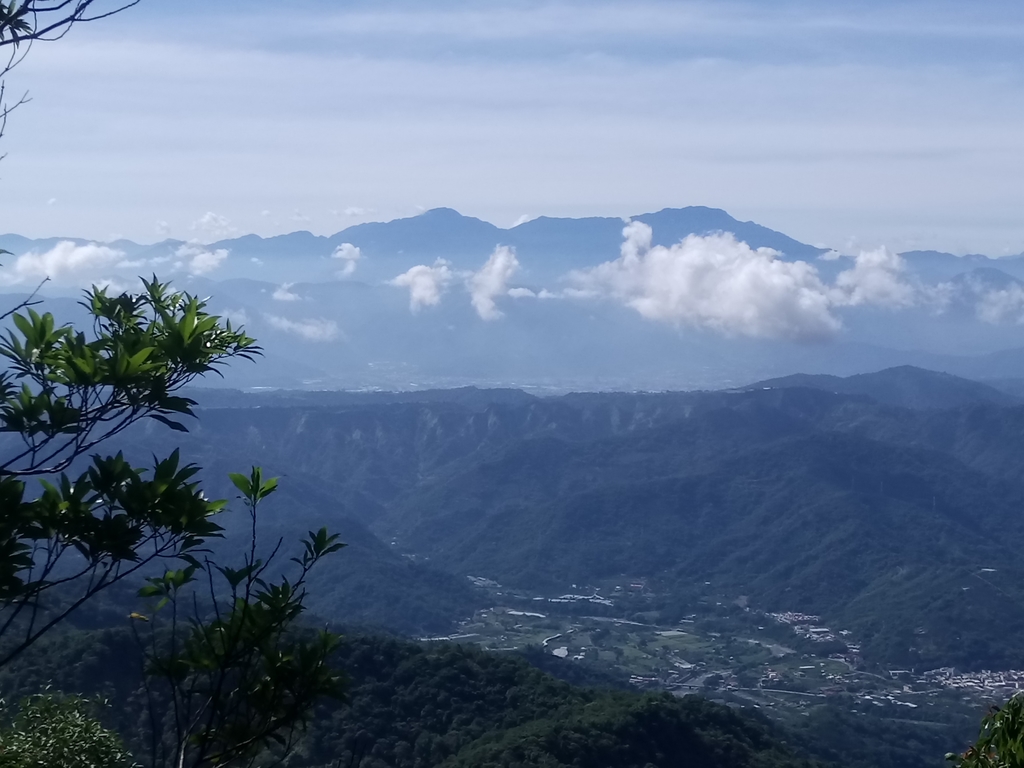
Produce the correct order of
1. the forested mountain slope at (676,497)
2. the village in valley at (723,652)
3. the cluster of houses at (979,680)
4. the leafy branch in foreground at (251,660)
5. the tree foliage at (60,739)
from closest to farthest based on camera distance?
the leafy branch in foreground at (251,660) → the tree foliage at (60,739) → the village in valley at (723,652) → the cluster of houses at (979,680) → the forested mountain slope at (676,497)

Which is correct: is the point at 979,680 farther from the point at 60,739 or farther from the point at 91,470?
the point at 91,470

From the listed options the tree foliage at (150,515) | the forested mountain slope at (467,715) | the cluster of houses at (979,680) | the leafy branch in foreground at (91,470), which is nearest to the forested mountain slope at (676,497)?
the cluster of houses at (979,680)

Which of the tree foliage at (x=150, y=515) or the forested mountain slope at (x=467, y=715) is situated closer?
the tree foliage at (x=150, y=515)

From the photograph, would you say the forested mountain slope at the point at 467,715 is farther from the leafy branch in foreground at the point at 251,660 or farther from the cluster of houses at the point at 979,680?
the cluster of houses at the point at 979,680

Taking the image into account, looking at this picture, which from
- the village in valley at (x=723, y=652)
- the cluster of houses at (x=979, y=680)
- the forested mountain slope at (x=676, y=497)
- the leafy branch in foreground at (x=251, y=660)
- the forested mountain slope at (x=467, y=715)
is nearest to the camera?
the leafy branch in foreground at (x=251, y=660)

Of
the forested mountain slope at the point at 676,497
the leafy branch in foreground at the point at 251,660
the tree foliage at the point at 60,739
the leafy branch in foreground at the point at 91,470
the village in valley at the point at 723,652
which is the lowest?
the village in valley at the point at 723,652

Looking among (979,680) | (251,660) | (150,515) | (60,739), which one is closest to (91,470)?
(150,515)

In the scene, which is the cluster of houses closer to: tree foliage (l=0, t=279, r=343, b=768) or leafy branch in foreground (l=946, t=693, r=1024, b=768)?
leafy branch in foreground (l=946, t=693, r=1024, b=768)

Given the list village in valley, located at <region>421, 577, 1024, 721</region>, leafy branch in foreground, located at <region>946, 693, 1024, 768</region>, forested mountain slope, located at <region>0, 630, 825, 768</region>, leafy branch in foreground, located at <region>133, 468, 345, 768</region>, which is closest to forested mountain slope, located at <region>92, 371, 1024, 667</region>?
village in valley, located at <region>421, 577, 1024, 721</region>

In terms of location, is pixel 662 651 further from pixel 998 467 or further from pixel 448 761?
pixel 998 467
